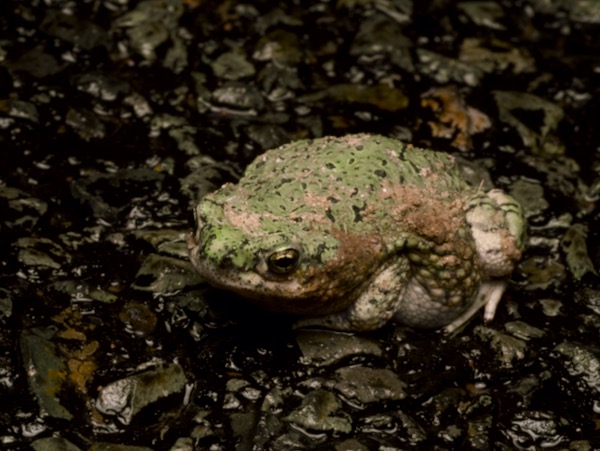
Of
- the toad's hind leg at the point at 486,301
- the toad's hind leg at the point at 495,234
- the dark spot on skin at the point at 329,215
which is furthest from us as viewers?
the toad's hind leg at the point at 486,301

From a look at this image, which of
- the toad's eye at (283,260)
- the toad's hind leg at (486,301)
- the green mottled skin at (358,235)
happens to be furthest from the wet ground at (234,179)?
the toad's eye at (283,260)

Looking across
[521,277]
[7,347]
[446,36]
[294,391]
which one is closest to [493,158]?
[521,277]

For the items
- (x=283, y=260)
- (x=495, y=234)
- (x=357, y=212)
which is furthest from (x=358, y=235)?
(x=495, y=234)

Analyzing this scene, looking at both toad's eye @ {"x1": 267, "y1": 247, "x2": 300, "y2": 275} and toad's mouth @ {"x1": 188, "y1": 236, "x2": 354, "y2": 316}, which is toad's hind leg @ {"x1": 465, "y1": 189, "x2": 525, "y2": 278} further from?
toad's eye @ {"x1": 267, "y1": 247, "x2": 300, "y2": 275}

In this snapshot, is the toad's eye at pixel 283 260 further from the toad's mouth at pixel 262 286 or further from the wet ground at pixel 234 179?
the wet ground at pixel 234 179

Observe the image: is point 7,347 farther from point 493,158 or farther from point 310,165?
point 493,158

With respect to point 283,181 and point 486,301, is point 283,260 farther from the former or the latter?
point 486,301

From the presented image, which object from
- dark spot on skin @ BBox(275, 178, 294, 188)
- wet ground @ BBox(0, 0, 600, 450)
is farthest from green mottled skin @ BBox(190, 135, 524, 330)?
wet ground @ BBox(0, 0, 600, 450)
